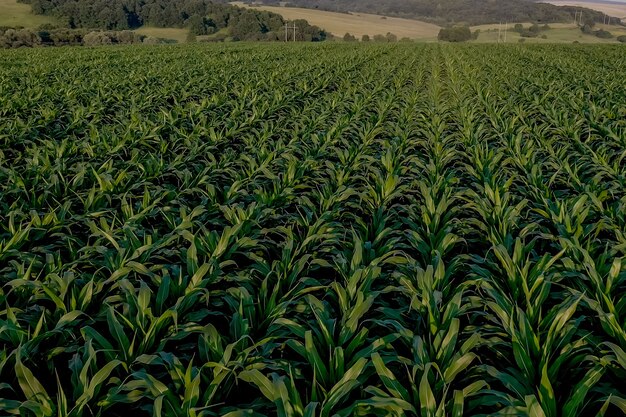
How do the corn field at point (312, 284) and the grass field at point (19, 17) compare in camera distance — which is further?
the grass field at point (19, 17)

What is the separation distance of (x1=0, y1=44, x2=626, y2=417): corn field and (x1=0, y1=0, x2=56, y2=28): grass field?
62.5 m

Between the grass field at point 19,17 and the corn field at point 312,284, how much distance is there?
62.5 meters

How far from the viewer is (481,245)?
13.4 feet

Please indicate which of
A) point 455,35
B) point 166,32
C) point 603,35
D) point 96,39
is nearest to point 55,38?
point 96,39

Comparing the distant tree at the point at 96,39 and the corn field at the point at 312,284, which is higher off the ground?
the distant tree at the point at 96,39

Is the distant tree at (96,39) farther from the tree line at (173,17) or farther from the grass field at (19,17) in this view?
the tree line at (173,17)

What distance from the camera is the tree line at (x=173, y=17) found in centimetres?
6531

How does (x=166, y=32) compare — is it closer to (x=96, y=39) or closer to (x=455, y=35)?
(x=96, y=39)

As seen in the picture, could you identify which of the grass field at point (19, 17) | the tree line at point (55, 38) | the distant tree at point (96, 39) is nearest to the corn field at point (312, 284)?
the tree line at point (55, 38)

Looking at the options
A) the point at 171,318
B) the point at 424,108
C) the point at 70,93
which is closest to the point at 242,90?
the point at 70,93

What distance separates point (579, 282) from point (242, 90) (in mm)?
10625

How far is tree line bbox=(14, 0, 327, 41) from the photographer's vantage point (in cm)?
6531

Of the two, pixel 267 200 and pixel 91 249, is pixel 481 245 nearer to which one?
pixel 267 200

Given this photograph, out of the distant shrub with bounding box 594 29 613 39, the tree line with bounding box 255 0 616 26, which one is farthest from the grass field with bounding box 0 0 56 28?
the tree line with bounding box 255 0 616 26
